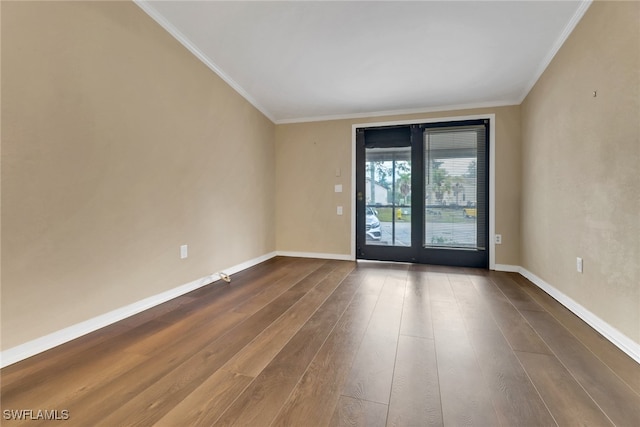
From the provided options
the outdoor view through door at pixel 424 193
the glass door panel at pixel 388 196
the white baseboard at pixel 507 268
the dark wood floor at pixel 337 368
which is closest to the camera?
the dark wood floor at pixel 337 368

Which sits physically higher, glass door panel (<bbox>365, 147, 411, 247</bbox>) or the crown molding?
the crown molding

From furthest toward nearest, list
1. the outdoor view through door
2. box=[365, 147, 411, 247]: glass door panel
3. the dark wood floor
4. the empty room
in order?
box=[365, 147, 411, 247]: glass door panel, the outdoor view through door, the empty room, the dark wood floor

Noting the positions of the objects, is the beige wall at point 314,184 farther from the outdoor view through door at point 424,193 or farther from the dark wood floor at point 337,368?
the dark wood floor at point 337,368

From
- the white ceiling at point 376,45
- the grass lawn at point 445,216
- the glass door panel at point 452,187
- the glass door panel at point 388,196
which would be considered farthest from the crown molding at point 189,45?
the grass lawn at point 445,216

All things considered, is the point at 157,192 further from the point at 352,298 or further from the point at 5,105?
the point at 352,298

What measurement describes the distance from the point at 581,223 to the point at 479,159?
1.78 meters

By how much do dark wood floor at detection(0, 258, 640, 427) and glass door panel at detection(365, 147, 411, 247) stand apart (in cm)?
168

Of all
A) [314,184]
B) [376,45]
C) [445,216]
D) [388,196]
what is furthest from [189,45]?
[445,216]

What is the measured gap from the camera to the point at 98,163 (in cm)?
189

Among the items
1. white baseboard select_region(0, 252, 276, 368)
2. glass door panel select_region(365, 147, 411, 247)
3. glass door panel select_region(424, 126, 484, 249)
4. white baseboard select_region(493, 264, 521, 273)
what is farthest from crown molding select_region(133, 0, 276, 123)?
white baseboard select_region(493, 264, 521, 273)

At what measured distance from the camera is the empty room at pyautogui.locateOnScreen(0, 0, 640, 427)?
128cm

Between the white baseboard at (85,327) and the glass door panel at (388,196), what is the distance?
8.04 feet

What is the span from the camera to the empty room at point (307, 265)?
1.28 metres

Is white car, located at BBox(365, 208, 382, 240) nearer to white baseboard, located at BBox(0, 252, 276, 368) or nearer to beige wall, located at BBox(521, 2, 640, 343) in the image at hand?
beige wall, located at BBox(521, 2, 640, 343)
